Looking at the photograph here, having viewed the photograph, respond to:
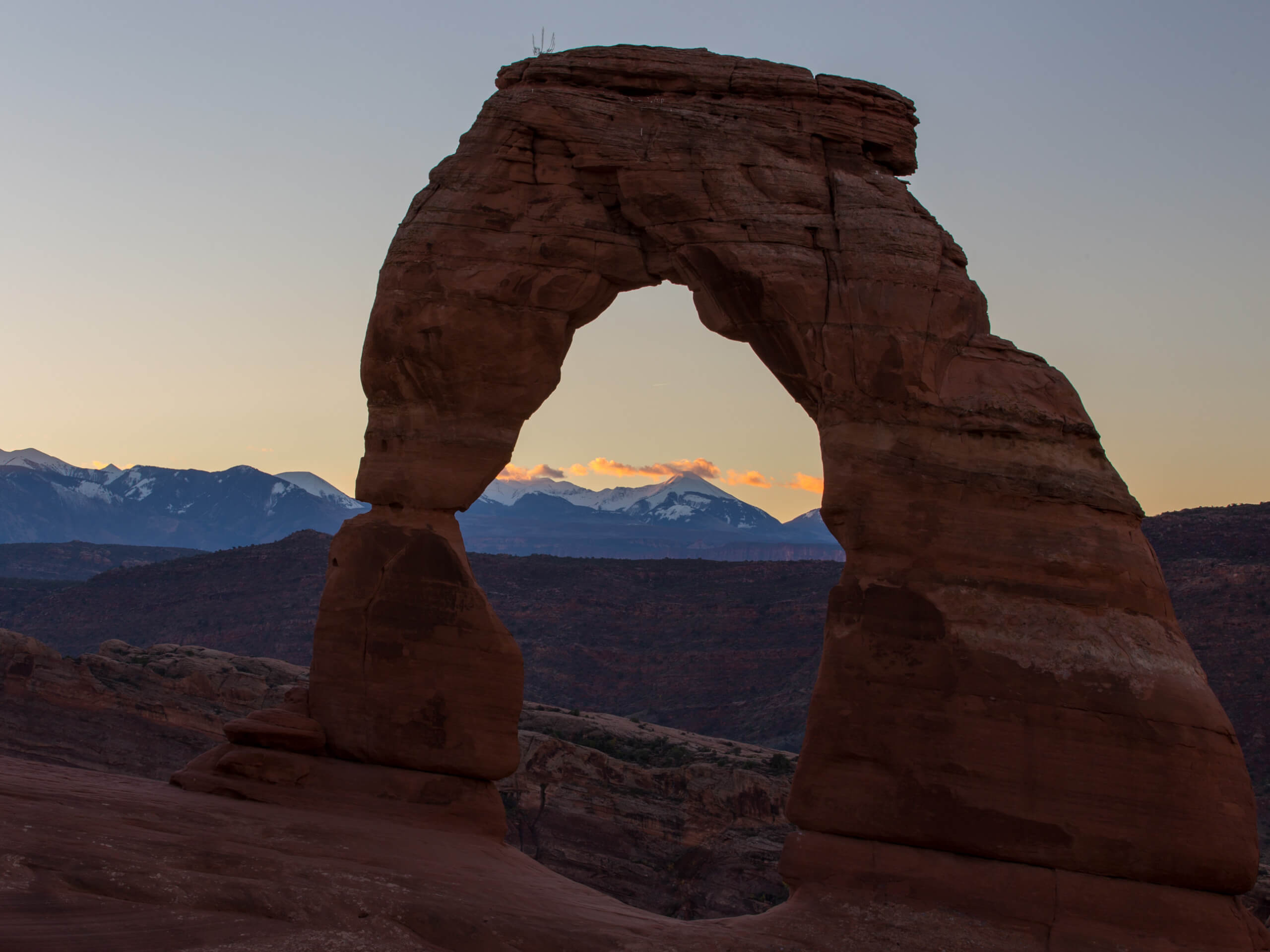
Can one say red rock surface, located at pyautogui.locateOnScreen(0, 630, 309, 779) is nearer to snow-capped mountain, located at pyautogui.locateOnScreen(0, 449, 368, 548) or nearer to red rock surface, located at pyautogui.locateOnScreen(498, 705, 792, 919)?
red rock surface, located at pyautogui.locateOnScreen(498, 705, 792, 919)

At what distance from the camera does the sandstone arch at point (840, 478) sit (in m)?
11.7

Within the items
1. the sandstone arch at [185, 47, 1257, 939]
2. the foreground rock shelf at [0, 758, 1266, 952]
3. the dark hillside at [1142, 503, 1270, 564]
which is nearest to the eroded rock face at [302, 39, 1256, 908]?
the sandstone arch at [185, 47, 1257, 939]

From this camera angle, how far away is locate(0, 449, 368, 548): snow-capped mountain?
5802 inches

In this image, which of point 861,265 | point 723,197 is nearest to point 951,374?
point 861,265

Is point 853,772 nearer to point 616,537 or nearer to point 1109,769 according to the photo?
point 1109,769

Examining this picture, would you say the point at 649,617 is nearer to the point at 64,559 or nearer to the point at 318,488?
the point at 64,559

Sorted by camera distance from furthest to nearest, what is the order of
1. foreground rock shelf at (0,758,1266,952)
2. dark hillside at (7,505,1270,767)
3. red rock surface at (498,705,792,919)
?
dark hillside at (7,505,1270,767)
red rock surface at (498,705,792,919)
foreground rock shelf at (0,758,1266,952)

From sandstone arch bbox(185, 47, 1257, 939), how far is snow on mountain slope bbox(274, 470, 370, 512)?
150m

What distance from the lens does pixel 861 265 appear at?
13102 mm

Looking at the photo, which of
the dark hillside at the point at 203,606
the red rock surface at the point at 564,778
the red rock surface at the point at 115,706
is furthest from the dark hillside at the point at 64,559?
the red rock surface at the point at 564,778

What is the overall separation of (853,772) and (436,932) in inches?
170

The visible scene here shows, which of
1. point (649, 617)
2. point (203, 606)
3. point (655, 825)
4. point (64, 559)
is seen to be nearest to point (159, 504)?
point (64, 559)

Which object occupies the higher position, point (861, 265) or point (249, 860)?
point (861, 265)

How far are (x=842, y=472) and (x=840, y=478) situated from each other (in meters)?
0.07
